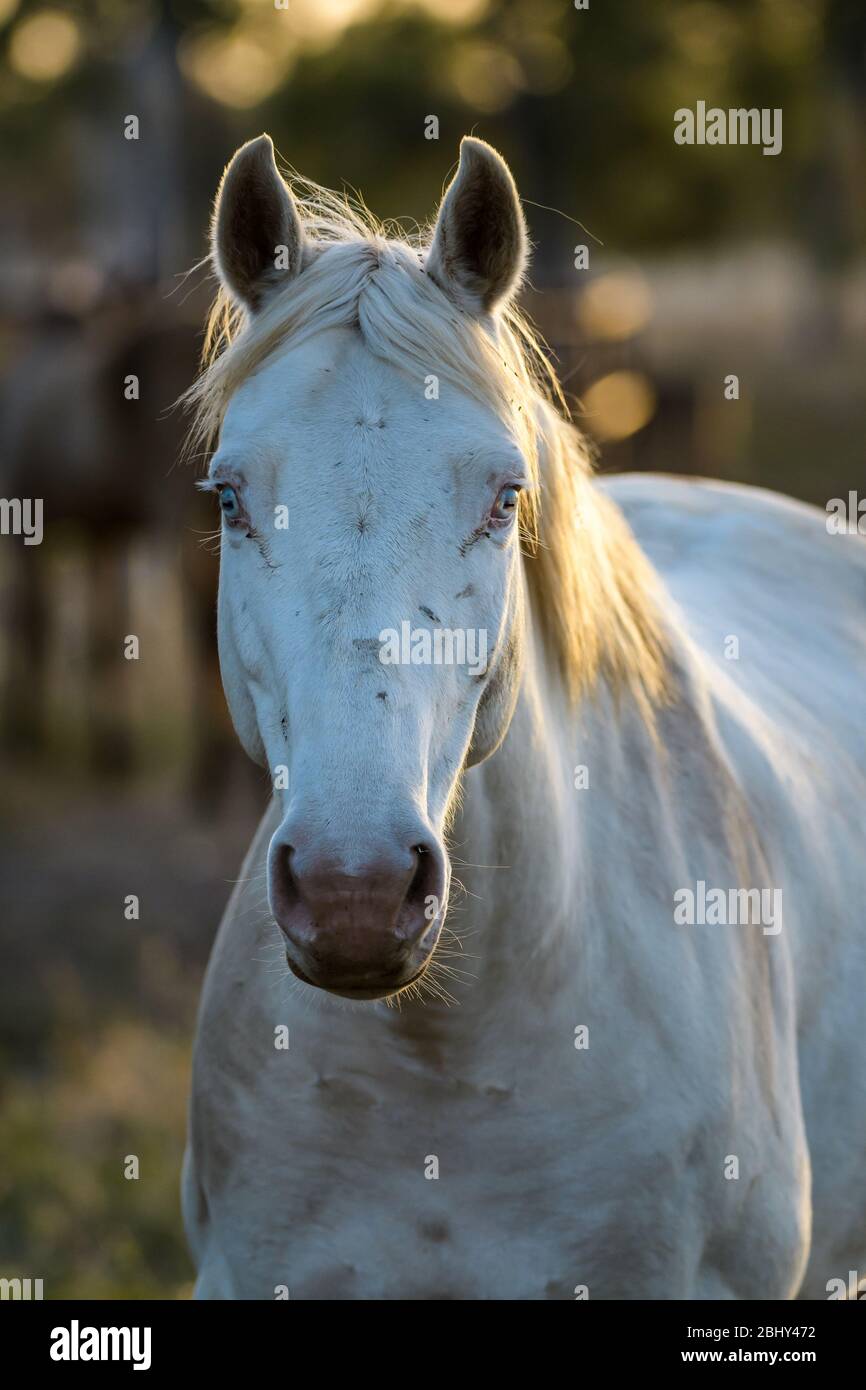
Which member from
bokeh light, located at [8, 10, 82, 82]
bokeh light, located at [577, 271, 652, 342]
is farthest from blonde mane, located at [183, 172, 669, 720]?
bokeh light, located at [8, 10, 82, 82]

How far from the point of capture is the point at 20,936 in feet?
23.3

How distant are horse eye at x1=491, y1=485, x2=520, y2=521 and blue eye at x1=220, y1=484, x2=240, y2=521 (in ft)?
1.09

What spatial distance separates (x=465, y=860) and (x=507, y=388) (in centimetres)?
65

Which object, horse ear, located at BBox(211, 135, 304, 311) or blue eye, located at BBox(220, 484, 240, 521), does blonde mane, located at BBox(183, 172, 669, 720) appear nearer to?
horse ear, located at BBox(211, 135, 304, 311)

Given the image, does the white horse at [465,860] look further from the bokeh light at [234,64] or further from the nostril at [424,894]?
the bokeh light at [234,64]

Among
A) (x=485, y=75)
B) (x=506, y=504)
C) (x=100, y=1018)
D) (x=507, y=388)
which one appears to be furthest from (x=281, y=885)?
(x=485, y=75)

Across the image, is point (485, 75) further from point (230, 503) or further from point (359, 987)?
point (359, 987)

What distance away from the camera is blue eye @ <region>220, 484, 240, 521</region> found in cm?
196

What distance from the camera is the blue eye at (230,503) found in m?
1.96

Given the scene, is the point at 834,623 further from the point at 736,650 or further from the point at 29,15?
the point at 29,15

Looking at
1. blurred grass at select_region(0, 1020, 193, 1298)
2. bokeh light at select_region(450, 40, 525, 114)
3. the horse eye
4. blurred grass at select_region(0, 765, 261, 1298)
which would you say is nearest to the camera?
the horse eye

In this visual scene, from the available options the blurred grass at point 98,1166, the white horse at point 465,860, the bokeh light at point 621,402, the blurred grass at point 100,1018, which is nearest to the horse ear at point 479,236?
the white horse at point 465,860

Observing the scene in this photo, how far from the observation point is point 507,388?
2.06m

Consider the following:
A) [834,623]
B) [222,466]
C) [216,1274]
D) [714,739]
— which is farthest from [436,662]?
[834,623]
